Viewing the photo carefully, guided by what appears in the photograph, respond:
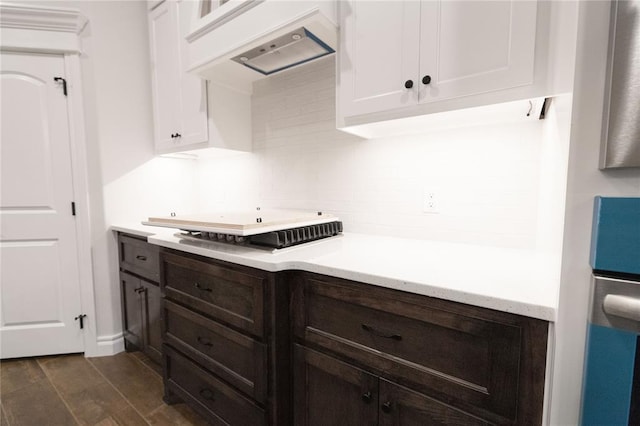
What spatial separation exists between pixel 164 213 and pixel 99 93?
99cm

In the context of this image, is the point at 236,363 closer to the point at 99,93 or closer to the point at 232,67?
the point at 232,67

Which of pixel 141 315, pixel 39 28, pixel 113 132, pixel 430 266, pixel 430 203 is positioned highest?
pixel 39 28

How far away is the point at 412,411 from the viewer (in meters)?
0.85

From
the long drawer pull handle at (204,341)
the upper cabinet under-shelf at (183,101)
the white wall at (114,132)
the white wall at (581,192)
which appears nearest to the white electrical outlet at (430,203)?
the white wall at (581,192)

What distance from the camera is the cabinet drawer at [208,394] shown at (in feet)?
3.96

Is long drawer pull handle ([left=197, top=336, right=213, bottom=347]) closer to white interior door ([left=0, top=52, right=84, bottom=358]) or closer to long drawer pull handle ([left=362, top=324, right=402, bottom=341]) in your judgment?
long drawer pull handle ([left=362, top=324, right=402, bottom=341])

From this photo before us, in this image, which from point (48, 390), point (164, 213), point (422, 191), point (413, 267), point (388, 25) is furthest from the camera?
point (164, 213)

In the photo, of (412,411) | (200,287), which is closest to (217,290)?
(200,287)

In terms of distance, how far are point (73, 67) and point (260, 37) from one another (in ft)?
5.52

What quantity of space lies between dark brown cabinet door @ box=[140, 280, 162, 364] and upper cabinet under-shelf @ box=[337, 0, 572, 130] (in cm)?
158

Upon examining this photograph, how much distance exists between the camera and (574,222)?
599 millimetres

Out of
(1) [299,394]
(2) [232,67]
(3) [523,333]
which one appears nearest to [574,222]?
(3) [523,333]

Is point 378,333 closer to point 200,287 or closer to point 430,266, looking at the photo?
point 430,266

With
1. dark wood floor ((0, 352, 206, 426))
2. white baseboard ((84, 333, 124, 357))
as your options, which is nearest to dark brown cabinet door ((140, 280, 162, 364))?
dark wood floor ((0, 352, 206, 426))
